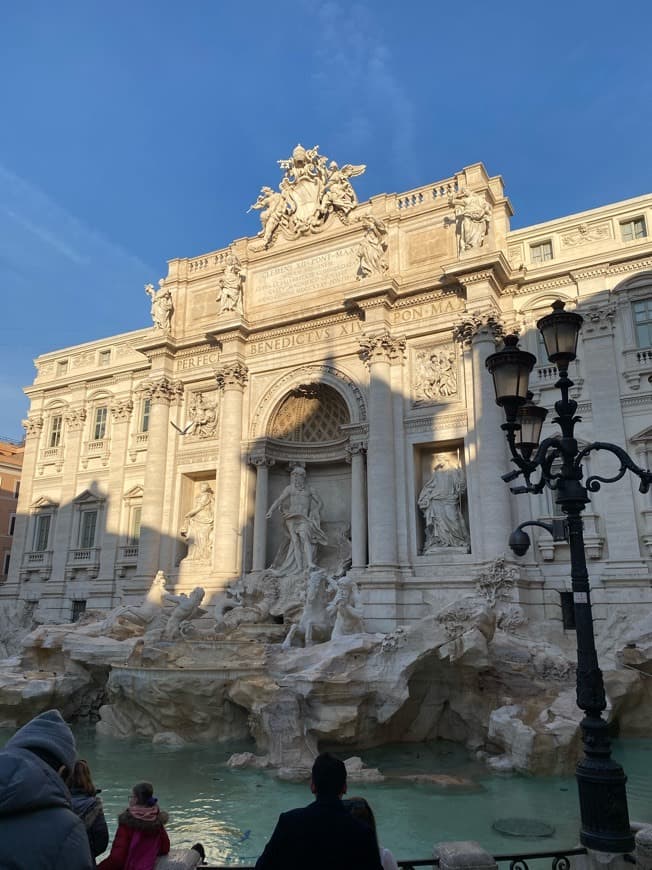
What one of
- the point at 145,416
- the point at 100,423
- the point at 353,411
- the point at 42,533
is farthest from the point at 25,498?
the point at 353,411

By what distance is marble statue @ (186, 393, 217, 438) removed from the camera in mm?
22906

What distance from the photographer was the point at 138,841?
177 inches

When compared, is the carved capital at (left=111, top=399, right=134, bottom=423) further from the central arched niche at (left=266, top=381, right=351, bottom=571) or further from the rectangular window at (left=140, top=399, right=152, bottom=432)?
the central arched niche at (left=266, top=381, right=351, bottom=571)

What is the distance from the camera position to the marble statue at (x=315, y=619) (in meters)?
14.6

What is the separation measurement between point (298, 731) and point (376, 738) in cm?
180

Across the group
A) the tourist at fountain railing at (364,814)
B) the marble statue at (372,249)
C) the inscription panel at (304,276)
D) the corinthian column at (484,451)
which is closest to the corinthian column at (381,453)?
the corinthian column at (484,451)

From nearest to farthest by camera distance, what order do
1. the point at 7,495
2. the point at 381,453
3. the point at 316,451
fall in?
the point at 381,453 → the point at 316,451 → the point at 7,495

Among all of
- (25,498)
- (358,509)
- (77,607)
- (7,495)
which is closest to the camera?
(358,509)

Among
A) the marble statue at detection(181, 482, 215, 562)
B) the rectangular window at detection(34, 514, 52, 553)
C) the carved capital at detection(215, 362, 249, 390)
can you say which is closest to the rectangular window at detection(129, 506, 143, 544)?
the marble statue at detection(181, 482, 215, 562)

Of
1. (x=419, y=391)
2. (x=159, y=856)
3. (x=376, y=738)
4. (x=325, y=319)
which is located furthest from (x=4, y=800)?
(x=325, y=319)

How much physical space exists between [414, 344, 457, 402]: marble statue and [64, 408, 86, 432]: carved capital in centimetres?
1457

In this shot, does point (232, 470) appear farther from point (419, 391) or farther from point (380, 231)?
point (380, 231)

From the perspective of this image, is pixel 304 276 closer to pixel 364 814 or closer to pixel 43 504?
pixel 43 504

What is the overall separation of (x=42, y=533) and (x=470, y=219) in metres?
20.2
